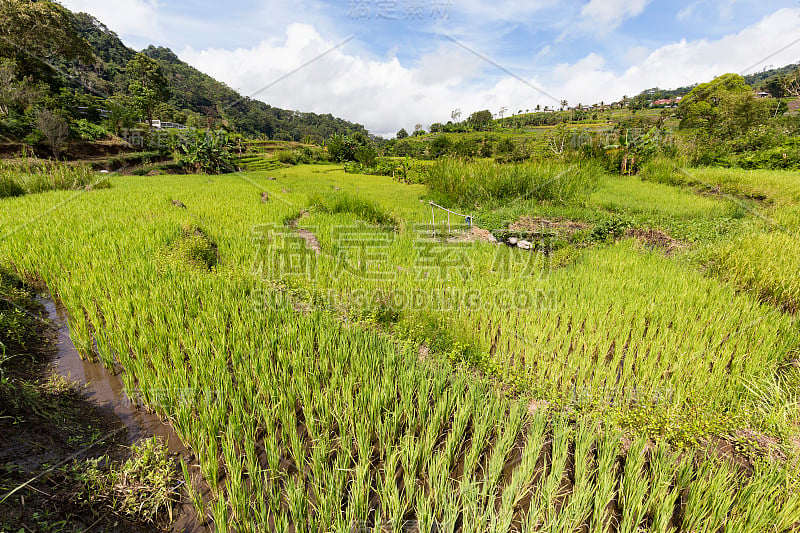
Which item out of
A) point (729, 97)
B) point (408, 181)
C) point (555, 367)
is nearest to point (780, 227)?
point (555, 367)

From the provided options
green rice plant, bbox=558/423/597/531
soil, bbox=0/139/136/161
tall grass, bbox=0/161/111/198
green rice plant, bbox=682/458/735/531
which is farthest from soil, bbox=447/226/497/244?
soil, bbox=0/139/136/161

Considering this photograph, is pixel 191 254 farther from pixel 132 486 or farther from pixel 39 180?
pixel 39 180

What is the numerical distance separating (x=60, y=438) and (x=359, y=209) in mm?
7230

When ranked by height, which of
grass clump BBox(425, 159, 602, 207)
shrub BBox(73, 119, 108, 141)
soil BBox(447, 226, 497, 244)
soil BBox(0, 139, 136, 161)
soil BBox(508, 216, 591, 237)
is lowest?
soil BBox(447, 226, 497, 244)

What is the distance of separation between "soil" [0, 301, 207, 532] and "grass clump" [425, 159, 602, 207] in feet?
30.1

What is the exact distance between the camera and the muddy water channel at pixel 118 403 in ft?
5.84

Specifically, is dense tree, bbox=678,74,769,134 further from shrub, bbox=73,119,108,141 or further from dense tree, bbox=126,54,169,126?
dense tree, bbox=126,54,169,126

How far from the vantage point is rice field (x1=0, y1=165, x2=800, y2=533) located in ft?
5.77

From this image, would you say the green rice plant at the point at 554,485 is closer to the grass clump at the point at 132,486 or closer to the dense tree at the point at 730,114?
the grass clump at the point at 132,486

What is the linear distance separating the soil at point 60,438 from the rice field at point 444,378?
0.19 meters

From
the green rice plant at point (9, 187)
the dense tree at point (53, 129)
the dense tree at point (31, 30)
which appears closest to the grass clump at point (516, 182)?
the green rice plant at point (9, 187)

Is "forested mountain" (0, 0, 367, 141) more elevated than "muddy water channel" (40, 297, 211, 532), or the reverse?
"forested mountain" (0, 0, 367, 141)

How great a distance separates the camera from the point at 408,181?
1867cm

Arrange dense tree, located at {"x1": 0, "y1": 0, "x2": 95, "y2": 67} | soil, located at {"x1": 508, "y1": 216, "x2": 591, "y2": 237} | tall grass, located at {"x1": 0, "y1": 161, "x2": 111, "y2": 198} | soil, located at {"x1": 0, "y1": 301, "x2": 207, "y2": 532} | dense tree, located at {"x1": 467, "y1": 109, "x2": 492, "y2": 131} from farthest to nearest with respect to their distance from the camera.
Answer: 1. dense tree, located at {"x1": 467, "y1": 109, "x2": 492, "y2": 131}
2. dense tree, located at {"x1": 0, "y1": 0, "x2": 95, "y2": 67}
3. tall grass, located at {"x1": 0, "y1": 161, "x2": 111, "y2": 198}
4. soil, located at {"x1": 508, "y1": 216, "x2": 591, "y2": 237}
5. soil, located at {"x1": 0, "y1": 301, "x2": 207, "y2": 532}
